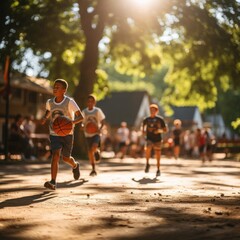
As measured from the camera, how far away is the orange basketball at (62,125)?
9734 millimetres

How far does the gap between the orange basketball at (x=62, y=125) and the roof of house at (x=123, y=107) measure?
5221cm

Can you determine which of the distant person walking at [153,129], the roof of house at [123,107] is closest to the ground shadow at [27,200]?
the distant person walking at [153,129]

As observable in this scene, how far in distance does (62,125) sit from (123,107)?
55.1 m

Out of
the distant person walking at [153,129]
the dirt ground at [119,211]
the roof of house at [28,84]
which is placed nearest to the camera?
the dirt ground at [119,211]

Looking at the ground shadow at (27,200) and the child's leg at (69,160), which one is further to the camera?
the child's leg at (69,160)

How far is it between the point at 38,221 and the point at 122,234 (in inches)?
46.5

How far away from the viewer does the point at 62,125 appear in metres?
9.74

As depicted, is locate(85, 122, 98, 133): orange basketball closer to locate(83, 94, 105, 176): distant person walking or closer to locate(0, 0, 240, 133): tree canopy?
locate(83, 94, 105, 176): distant person walking

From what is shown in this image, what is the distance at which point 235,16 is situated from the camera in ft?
77.9

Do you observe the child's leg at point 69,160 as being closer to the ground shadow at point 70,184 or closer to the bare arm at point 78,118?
the ground shadow at point 70,184

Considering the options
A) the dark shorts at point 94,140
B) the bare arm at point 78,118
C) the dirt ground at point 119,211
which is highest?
the bare arm at point 78,118

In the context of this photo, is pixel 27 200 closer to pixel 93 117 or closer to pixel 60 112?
pixel 60 112

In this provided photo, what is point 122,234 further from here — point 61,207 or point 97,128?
point 97,128

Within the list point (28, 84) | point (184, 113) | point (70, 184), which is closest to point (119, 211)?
point (70, 184)
